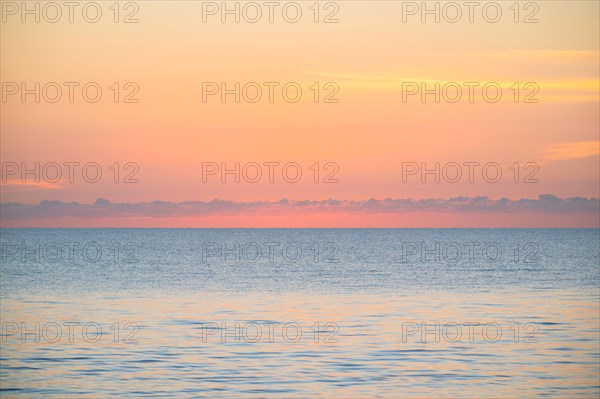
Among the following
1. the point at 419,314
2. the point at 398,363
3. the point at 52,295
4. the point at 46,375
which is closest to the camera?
the point at 46,375

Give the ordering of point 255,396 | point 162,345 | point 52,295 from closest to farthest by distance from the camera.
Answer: point 255,396 → point 162,345 → point 52,295

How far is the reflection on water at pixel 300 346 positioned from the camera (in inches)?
814

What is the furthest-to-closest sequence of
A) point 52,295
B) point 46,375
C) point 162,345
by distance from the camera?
point 52,295 < point 162,345 < point 46,375

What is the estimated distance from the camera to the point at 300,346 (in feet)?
84.3

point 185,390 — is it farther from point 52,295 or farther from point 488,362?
point 52,295

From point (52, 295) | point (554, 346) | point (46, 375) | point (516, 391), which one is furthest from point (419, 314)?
point (52, 295)

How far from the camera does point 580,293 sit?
44.0 meters

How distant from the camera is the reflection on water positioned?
20672 mm

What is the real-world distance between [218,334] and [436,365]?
7.74 metres

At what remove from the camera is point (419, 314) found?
33.4 meters

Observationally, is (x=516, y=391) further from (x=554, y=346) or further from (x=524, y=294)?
(x=524, y=294)

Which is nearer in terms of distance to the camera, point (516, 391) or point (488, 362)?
point (516, 391)

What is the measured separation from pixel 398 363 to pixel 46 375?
8.84 m

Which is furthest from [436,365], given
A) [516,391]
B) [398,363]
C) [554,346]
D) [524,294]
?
[524,294]
